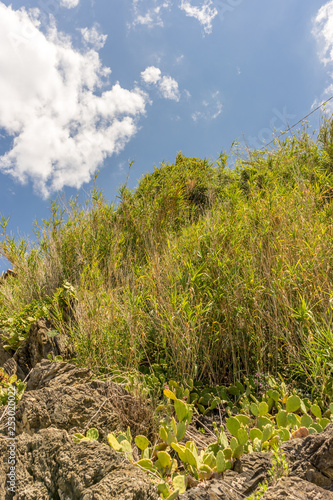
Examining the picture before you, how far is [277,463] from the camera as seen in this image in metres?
1.35

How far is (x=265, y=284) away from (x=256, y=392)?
0.95 meters

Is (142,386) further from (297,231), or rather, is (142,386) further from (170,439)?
(297,231)

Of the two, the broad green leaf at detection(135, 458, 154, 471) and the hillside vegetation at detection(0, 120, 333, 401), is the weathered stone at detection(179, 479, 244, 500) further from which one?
the hillside vegetation at detection(0, 120, 333, 401)

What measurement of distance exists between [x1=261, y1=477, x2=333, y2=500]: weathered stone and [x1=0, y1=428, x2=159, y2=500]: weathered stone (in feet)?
1.46

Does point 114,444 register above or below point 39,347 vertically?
below

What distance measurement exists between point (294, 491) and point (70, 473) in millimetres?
886

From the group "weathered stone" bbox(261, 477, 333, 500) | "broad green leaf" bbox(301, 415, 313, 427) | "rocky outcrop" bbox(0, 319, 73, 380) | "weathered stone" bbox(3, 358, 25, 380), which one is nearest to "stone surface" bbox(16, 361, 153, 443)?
"broad green leaf" bbox(301, 415, 313, 427)

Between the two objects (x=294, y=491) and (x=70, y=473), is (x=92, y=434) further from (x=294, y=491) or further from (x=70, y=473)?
(x=294, y=491)

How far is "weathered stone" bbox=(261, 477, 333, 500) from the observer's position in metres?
1.13

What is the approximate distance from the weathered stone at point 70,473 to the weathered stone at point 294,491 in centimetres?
44

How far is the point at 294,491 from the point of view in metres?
1.16

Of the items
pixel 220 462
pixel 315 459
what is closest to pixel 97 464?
pixel 220 462

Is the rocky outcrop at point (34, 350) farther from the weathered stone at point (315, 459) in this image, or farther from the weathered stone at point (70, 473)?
the weathered stone at point (315, 459)

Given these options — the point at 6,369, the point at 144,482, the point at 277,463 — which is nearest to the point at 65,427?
the point at 144,482
